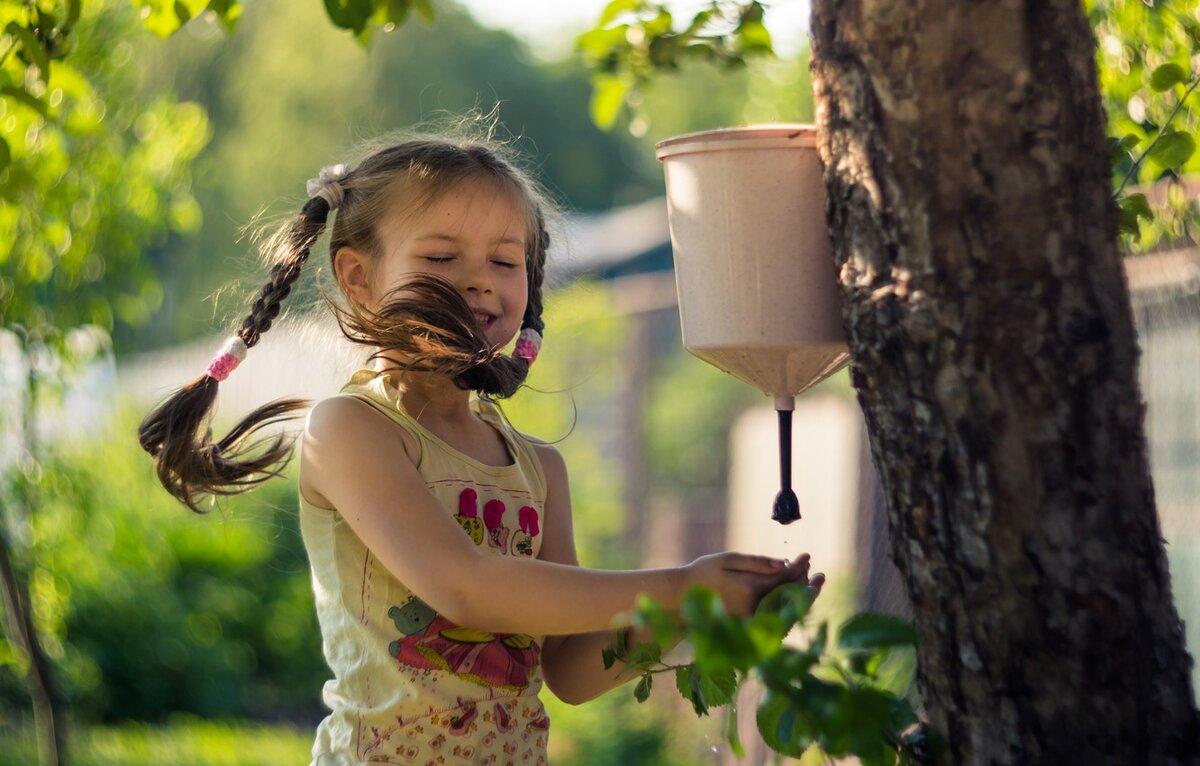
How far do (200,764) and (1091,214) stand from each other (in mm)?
4796

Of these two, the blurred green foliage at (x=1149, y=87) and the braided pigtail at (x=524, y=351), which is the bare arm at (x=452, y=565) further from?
the blurred green foliage at (x=1149, y=87)

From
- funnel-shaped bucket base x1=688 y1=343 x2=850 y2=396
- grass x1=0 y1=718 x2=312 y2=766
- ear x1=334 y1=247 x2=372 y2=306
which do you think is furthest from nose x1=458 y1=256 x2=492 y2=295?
grass x1=0 y1=718 x2=312 y2=766

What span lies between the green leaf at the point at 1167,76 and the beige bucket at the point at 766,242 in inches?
26.8

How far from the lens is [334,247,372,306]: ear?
2.25m

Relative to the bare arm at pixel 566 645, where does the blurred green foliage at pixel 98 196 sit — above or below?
above

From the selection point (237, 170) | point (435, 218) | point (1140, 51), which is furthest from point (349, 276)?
point (237, 170)

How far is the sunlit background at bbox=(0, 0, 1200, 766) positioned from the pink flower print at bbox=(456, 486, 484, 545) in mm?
238

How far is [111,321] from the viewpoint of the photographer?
4617mm

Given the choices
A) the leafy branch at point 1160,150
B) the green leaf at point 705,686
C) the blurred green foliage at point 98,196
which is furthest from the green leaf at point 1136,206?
the blurred green foliage at point 98,196

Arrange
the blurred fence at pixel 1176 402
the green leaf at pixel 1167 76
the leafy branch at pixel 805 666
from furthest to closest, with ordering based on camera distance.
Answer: the blurred fence at pixel 1176 402 → the green leaf at pixel 1167 76 → the leafy branch at pixel 805 666

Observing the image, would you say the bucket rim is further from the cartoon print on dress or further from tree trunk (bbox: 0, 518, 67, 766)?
tree trunk (bbox: 0, 518, 67, 766)

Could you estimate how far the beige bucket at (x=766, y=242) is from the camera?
5.42 feet

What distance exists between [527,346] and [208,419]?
55 cm

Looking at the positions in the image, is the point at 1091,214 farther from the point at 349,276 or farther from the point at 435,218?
the point at 349,276
